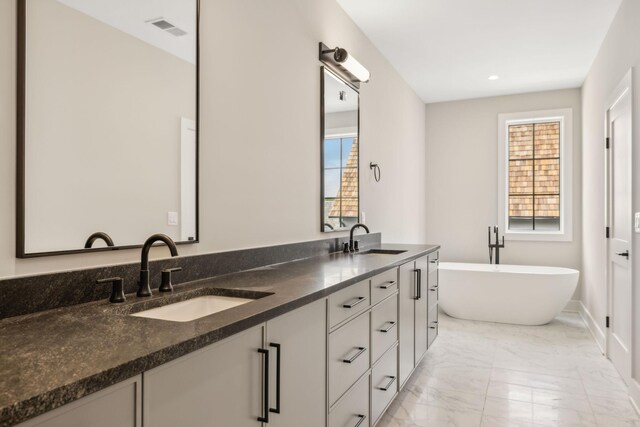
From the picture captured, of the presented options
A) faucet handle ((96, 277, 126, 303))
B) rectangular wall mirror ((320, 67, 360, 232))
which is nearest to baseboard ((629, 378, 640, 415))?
rectangular wall mirror ((320, 67, 360, 232))

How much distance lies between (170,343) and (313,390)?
0.79 meters

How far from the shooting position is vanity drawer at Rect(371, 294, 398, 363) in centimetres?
217

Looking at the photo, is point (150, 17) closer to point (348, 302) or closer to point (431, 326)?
point (348, 302)

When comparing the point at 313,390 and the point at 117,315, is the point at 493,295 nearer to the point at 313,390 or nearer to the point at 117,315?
the point at 313,390

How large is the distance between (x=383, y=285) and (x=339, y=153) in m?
1.26

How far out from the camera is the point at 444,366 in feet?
11.1

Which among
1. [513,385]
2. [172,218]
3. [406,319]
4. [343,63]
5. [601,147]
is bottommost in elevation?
[513,385]

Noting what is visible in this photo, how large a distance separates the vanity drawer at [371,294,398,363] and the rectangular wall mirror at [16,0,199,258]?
0.97m

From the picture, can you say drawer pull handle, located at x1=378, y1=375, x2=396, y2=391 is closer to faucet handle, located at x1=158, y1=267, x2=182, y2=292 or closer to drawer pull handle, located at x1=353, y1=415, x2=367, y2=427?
drawer pull handle, located at x1=353, y1=415, x2=367, y2=427

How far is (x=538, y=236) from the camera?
5.54 meters

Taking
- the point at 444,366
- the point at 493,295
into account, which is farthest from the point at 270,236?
the point at 493,295

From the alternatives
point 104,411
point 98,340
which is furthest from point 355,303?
point 104,411

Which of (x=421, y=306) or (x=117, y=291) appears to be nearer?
(x=117, y=291)

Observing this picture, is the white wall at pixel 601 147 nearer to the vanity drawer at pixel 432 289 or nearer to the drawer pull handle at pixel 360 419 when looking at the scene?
the vanity drawer at pixel 432 289
